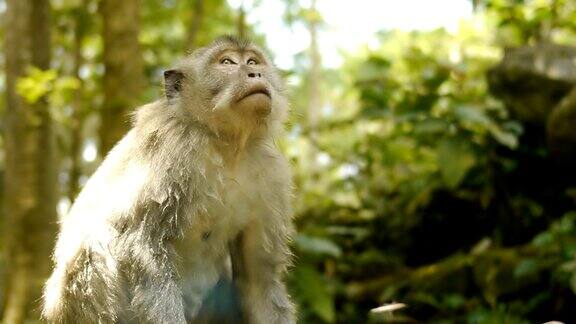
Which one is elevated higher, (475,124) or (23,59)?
(23,59)

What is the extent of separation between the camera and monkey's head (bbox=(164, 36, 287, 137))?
14.2 feet

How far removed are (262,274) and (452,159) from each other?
356cm

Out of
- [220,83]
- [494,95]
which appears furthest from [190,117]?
A: [494,95]

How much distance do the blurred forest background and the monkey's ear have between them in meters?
2.29

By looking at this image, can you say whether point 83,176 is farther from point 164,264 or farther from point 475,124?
point 164,264

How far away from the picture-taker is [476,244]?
838cm

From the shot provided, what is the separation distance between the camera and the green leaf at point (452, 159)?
7.72 meters

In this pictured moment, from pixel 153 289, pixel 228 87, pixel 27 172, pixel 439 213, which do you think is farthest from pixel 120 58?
pixel 439 213

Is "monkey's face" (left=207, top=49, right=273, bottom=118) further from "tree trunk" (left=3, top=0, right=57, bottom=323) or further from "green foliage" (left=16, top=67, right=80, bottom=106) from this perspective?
"tree trunk" (left=3, top=0, right=57, bottom=323)

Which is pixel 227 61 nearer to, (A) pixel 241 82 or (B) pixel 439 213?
(A) pixel 241 82

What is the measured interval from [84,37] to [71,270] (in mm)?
6739

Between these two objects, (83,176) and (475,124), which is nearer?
(475,124)

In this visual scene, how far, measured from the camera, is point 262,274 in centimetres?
468

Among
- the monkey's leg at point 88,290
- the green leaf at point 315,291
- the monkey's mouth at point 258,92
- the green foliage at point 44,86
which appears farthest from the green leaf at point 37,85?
the green leaf at point 315,291
